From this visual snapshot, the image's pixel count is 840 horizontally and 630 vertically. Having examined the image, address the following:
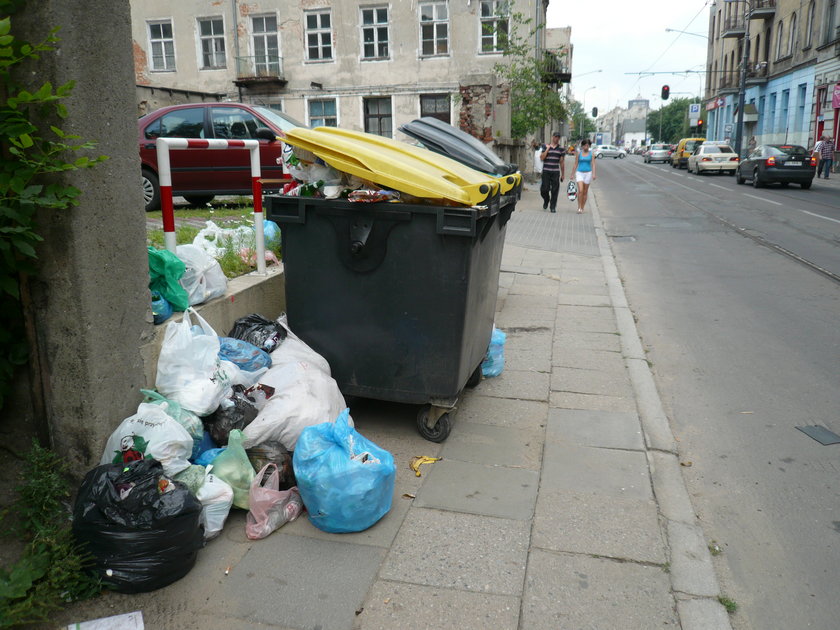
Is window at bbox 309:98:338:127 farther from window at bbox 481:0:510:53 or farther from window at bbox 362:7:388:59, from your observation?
window at bbox 481:0:510:53

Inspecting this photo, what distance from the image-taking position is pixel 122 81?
3221mm

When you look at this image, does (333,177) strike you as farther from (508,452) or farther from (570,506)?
(570,506)

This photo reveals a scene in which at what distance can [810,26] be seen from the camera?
39156 mm

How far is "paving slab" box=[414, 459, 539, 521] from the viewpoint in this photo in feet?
11.1

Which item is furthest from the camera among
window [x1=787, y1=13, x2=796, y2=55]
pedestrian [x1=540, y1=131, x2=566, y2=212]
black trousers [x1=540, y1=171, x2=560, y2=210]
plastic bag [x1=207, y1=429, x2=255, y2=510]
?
window [x1=787, y1=13, x2=796, y2=55]

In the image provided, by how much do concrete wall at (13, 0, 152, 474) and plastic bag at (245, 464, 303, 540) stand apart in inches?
28.3

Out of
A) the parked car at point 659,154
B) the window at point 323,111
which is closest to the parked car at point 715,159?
the window at point 323,111

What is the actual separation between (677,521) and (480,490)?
0.93 m

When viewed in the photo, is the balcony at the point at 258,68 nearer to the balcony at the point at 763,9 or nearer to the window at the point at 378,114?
the window at the point at 378,114

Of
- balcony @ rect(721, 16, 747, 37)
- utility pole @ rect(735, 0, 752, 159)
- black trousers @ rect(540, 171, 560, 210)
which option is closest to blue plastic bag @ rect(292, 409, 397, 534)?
black trousers @ rect(540, 171, 560, 210)

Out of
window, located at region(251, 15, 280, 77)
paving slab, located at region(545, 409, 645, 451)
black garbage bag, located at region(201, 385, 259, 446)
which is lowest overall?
paving slab, located at region(545, 409, 645, 451)

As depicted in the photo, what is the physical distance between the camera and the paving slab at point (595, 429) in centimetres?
419

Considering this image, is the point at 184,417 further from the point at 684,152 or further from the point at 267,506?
the point at 684,152

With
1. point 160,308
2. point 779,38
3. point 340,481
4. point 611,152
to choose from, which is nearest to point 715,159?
point 779,38
